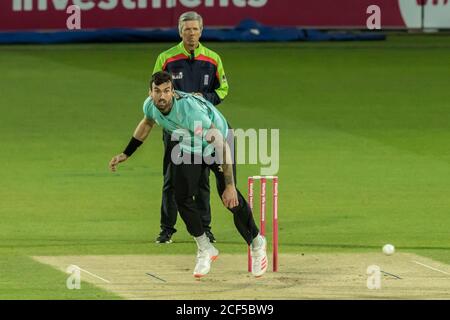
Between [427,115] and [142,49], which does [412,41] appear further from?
[427,115]

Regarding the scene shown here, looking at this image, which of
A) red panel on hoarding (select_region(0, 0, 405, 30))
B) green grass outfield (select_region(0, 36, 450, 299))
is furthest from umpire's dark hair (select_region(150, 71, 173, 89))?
red panel on hoarding (select_region(0, 0, 405, 30))

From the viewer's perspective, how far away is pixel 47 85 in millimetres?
26484

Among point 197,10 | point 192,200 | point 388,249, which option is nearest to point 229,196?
point 192,200

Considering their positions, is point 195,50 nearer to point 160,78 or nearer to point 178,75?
point 178,75

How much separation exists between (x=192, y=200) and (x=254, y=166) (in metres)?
6.51

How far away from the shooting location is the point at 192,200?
12641mm

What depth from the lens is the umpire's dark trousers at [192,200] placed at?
1253 centimetres

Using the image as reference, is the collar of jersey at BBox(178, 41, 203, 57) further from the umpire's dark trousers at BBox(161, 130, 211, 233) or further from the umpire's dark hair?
the umpire's dark hair

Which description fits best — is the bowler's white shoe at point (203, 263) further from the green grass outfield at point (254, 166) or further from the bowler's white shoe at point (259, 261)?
the green grass outfield at point (254, 166)

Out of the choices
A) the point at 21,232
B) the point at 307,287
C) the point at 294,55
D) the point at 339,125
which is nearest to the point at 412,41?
the point at 294,55

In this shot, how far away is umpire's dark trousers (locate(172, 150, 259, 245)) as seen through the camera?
12.5 metres

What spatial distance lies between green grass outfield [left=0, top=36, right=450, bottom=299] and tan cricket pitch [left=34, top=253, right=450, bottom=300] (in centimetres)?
36

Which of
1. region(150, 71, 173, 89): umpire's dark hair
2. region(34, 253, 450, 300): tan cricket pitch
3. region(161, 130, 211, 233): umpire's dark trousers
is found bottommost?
region(34, 253, 450, 300): tan cricket pitch

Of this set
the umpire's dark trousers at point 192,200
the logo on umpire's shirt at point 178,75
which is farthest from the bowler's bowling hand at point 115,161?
the logo on umpire's shirt at point 178,75
